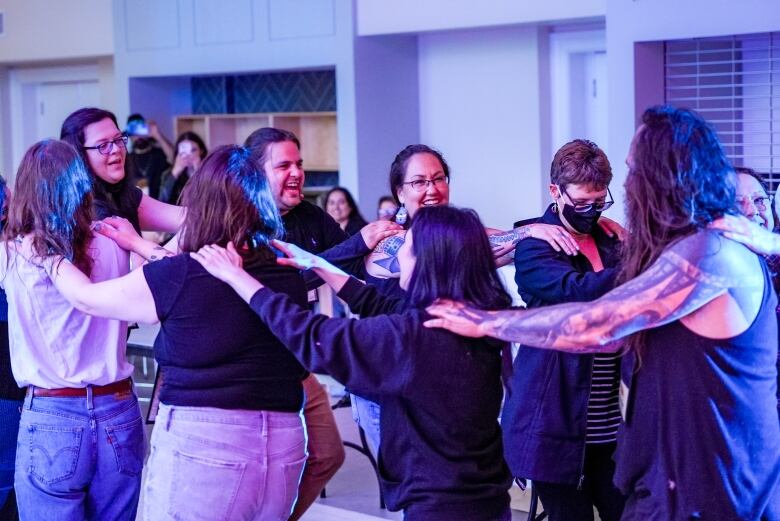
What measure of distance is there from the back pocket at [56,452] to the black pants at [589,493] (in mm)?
1220

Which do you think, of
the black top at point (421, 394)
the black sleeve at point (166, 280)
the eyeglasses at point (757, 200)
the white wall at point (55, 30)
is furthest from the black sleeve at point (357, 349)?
the white wall at point (55, 30)

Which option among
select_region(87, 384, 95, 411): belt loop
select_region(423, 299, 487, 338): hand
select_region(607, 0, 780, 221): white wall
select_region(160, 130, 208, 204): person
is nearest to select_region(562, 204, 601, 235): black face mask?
select_region(423, 299, 487, 338): hand

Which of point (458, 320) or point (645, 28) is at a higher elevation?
point (645, 28)

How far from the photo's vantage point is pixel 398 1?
8250mm

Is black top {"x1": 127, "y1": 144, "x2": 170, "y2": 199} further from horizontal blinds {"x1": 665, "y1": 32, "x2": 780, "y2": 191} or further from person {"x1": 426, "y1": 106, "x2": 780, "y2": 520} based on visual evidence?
person {"x1": 426, "y1": 106, "x2": 780, "y2": 520}

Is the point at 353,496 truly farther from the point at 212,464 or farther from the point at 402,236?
the point at 212,464

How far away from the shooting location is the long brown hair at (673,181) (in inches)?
89.7

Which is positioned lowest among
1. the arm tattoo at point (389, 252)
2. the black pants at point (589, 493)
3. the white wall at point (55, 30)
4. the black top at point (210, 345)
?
the black pants at point (589, 493)

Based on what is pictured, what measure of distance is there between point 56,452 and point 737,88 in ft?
16.1

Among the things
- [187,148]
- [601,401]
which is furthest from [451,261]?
[187,148]

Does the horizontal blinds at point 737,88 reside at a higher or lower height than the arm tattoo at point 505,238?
higher

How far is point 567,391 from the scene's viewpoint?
3.03 metres

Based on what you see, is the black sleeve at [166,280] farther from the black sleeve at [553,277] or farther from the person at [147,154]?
the person at [147,154]

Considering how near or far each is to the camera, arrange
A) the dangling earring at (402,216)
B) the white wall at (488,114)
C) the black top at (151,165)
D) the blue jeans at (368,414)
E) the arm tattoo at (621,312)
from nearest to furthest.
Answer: the arm tattoo at (621,312), the blue jeans at (368,414), the dangling earring at (402,216), the white wall at (488,114), the black top at (151,165)
